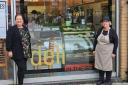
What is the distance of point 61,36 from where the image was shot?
28.7ft

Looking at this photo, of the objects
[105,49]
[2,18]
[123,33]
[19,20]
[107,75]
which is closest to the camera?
[19,20]

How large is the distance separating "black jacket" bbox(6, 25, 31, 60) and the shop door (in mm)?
778

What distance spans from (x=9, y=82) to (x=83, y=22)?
2.25 m

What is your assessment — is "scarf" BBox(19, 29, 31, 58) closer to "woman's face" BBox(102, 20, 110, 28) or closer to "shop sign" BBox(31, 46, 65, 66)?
"shop sign" BBox(31, 46, 65, 66)

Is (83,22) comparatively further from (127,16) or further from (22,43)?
(22,43)

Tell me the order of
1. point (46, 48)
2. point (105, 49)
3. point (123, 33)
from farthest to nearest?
point (123, 33)
point (46, 48)
point (105, 49)

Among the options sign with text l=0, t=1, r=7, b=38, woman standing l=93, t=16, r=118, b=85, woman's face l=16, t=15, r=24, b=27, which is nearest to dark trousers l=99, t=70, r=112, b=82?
woman standing l=93, t=16, r=118, b=85

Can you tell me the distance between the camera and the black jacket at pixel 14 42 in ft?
24.7

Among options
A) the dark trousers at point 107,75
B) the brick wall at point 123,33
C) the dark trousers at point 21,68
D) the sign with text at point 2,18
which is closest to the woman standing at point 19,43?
the dark trousers at point 21,68

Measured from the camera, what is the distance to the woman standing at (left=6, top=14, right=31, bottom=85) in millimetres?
7543

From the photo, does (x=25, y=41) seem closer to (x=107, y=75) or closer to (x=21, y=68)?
(x=21, y=68)

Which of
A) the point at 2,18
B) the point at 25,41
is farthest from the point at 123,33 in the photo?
the point at 2,18

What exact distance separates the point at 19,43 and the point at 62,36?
4.78 ft

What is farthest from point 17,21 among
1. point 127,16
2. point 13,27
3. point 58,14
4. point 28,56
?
point 127,16
